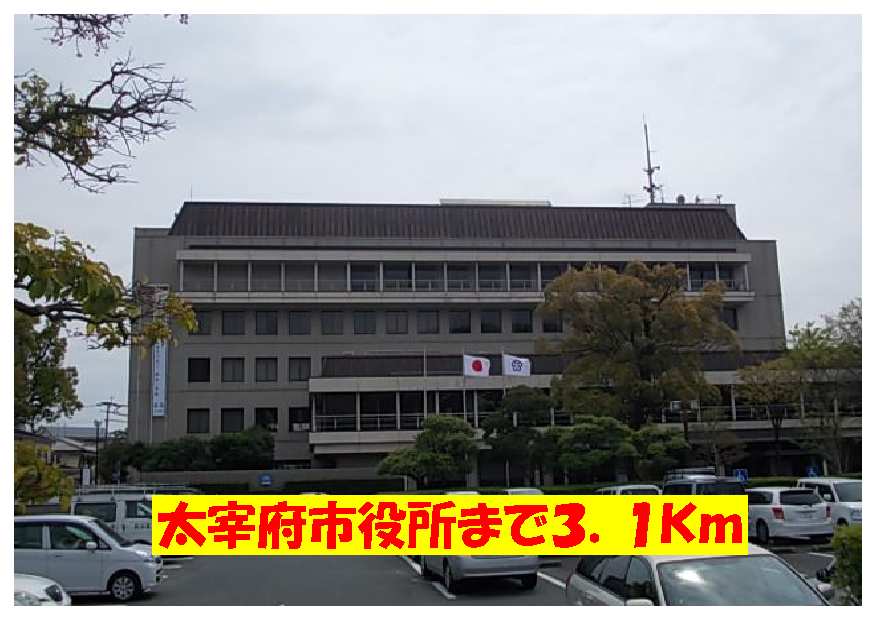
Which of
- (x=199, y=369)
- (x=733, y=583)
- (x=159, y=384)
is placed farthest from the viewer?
(x=199, y=369)

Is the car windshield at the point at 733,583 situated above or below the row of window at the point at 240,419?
above

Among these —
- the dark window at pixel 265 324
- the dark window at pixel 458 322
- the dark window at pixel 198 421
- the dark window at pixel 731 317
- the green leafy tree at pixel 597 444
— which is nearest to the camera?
the green leafy tree at pixel 597 444

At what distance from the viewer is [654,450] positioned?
26328 mm

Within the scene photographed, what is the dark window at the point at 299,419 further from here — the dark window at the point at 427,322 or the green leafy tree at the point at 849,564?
the green leafy tree at the point at 849,564

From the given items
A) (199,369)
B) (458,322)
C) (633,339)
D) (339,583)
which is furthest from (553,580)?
(199,369)

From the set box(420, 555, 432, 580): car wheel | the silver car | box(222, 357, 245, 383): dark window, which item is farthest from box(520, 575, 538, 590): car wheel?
box(222, 357, 245, 383): dark window

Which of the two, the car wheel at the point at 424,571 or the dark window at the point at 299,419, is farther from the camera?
the dark window at the point at 299,419

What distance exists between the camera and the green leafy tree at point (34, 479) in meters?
4.30

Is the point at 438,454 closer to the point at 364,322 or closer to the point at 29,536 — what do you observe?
the point at 29,536

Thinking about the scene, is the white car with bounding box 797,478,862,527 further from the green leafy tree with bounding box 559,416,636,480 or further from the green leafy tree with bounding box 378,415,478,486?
the green leafy tree with bounding box 378,415,478,486

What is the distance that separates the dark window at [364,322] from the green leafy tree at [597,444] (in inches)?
681

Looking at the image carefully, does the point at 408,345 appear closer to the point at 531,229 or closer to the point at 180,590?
the point at 531,229

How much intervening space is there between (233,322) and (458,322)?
1146cm

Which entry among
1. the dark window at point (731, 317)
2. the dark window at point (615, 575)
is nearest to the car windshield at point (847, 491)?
the dark window at point (615, 575)
